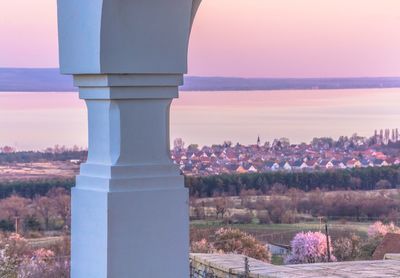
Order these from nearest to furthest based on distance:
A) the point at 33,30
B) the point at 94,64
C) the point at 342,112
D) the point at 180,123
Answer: the point at 94,64 < the point at 33,30 < the point at 180,123 < the point at 342,112

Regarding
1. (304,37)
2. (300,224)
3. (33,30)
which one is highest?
(304,37)

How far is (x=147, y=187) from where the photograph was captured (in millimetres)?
2174

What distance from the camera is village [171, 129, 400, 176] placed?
7.20 m

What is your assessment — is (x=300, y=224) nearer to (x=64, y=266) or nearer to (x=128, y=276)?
(x=64, y=266)

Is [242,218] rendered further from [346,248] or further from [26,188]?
[26,188]

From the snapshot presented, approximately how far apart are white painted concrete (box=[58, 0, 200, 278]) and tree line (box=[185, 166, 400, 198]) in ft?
16.8

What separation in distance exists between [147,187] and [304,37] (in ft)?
23.0

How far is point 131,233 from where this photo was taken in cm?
214

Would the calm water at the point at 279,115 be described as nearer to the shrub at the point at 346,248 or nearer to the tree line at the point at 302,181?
the tree line at the point at 302,181

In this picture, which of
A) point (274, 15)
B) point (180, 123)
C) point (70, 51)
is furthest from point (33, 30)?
point (274, 15)

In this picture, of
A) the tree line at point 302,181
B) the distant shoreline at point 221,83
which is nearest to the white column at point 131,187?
the distant shoreline at point 221,83

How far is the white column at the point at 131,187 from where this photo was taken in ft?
7.00

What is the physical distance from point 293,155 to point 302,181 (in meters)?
0.51

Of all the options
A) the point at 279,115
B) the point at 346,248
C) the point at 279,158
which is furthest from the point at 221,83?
the point at 346,248
